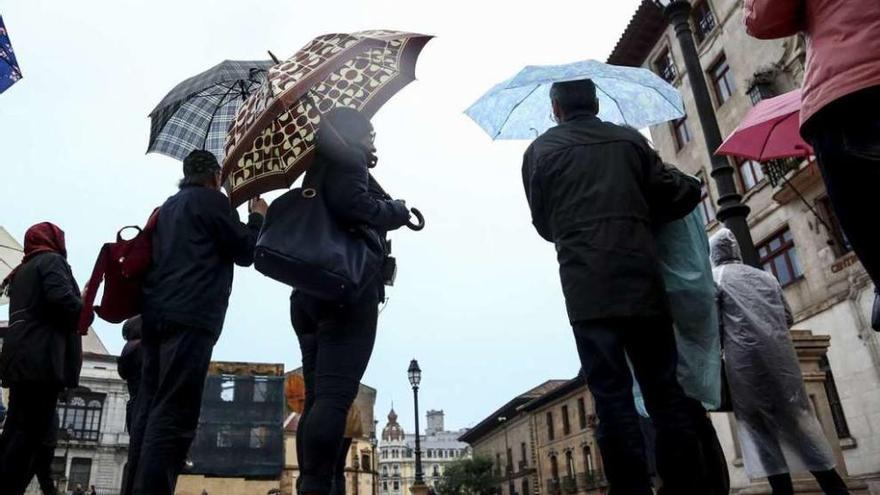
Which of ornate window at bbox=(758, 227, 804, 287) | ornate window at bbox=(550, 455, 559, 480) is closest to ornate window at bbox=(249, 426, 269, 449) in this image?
ornate window at bbox=(758, 227, 804, 287)

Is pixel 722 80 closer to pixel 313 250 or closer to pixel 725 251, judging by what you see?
pixel 725 251

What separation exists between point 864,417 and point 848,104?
15389 mm

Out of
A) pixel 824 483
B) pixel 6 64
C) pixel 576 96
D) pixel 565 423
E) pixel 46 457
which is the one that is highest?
pixel 6 64

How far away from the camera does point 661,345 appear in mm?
2596

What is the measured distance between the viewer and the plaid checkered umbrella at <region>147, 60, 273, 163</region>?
17.5 ft

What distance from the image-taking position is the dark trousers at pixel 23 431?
11.8 ft

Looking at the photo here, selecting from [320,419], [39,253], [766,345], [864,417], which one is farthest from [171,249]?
[864,417]

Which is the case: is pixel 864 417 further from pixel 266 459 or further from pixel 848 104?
pixel 266 459

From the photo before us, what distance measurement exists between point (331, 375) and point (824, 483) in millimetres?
3317

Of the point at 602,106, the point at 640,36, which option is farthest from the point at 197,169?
the point at 640,36

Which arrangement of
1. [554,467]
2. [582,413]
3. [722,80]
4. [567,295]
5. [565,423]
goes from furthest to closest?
[554,467] → [565,423] → [582,413] → [722,80] → [567,295]

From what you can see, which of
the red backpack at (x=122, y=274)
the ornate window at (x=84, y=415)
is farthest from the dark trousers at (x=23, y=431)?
the ornate window at (x=84, y=415)

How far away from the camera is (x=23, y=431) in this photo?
12.2ft

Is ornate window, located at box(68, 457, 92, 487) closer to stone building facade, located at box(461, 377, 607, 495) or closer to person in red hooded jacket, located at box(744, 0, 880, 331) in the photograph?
stone building facade, located at box(461, 377, 607, 495)
